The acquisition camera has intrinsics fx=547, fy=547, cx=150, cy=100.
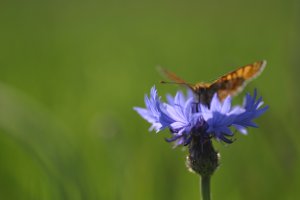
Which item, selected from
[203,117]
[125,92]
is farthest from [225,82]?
[125,92]

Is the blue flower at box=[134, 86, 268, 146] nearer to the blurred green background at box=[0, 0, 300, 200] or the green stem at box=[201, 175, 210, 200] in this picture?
the green stem at box=[201, 175, 210, 200]

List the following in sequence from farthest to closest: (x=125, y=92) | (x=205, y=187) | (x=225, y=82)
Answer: (x=125, y=92), (x=225, y=82), (x=205, y=187)

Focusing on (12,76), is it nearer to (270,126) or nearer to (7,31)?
(7,31)

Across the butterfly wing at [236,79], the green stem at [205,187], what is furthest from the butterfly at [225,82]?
the green stem at [205,187]

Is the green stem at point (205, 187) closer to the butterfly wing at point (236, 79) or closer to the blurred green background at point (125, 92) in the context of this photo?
the butterfly wing at point (236, 79)

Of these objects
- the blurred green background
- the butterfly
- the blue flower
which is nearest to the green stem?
the blue flower

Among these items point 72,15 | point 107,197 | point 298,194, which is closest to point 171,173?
point 107,197

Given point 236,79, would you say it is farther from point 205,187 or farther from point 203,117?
point 205,187
